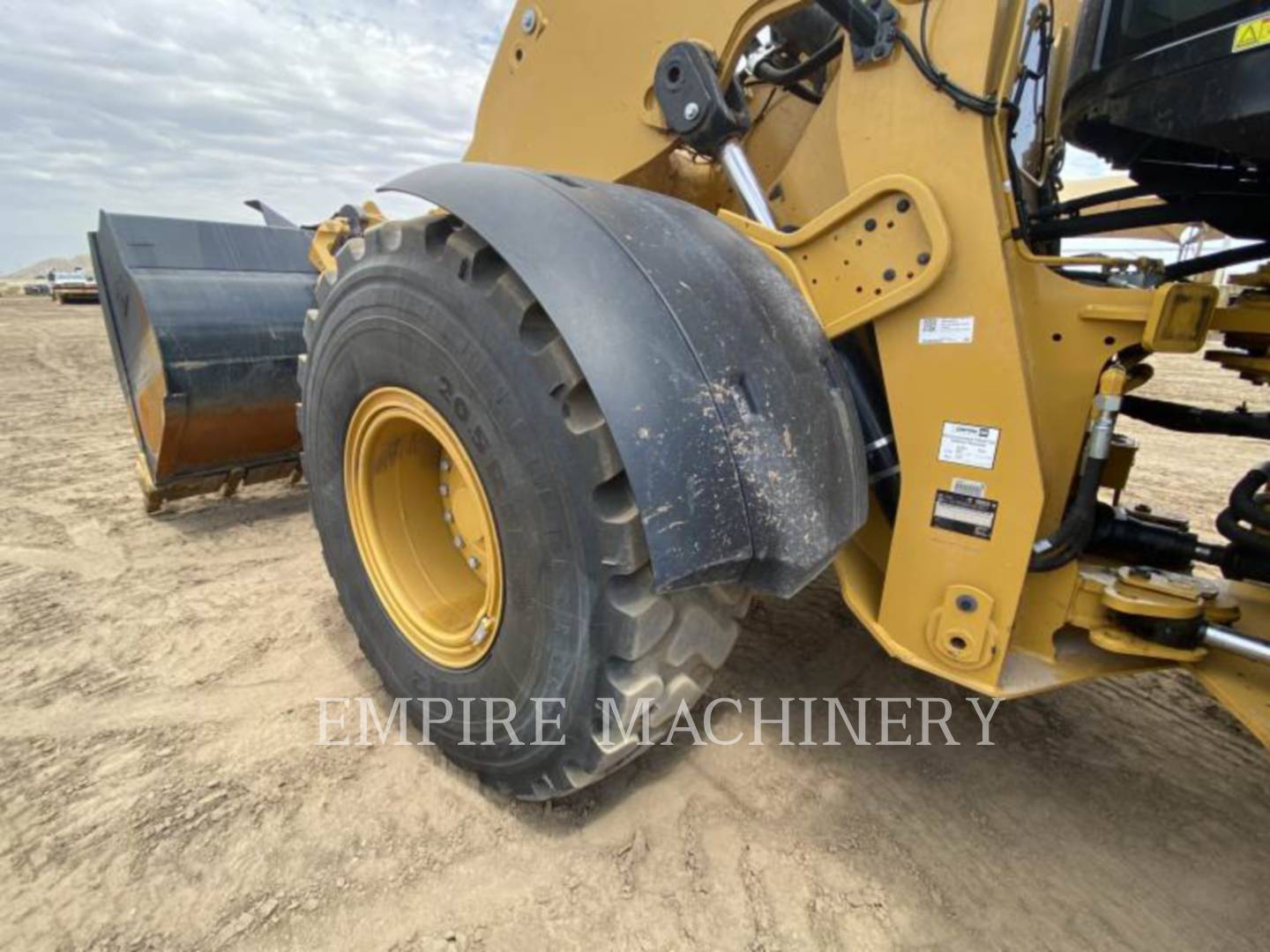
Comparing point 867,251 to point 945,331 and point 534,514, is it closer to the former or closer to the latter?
point 945,331

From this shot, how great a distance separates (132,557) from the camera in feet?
11.3

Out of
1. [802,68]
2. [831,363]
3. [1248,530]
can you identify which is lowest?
[1248,530]

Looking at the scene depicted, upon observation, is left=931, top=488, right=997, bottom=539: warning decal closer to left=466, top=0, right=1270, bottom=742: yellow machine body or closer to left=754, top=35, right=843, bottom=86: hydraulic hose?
left=466, top=0, right=1270, bottom=742: yellow machine body

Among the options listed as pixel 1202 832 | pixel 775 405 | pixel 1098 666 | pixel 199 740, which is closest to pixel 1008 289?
pixel 775 405

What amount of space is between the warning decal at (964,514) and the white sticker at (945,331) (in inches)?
12.6

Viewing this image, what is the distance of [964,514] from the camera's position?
1.59 m

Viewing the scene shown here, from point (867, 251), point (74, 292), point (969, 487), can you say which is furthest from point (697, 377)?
point (74, 292)

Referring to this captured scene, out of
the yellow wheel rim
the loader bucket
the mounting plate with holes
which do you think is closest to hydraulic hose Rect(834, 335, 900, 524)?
the mounting plate with holes

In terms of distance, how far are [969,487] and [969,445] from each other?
0.30ft

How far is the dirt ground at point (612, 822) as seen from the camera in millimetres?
1621

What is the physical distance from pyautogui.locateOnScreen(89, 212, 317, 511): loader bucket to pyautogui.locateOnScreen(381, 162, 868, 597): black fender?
8.11 ft

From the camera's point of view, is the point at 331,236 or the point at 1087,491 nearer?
the point at 1087,491

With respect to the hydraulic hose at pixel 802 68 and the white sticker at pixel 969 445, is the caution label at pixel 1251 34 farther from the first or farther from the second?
the hydraulic hose at pixel 802 68

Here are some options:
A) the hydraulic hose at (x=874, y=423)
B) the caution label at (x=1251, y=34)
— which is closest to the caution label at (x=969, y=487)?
the hydraulic hose at (x=874, y=423)
